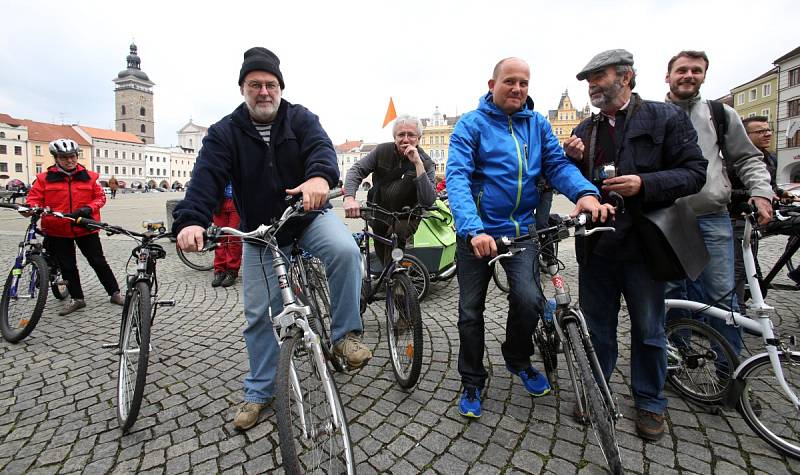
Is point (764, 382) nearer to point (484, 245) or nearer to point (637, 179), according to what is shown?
point (637, 179)

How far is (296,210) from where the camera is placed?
2154mm

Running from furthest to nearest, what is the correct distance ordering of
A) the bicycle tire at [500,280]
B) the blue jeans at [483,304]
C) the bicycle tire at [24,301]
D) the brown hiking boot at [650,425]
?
the bicycle tire at [500,280]
the bicycle tire at [24,301]
the blue jeans at [483,304]
the brown hiking boot at [650,425]

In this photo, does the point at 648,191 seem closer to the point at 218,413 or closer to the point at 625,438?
the point at 625,438

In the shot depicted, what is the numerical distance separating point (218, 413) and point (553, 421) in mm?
2241

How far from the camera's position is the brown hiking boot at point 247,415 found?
2594 mm

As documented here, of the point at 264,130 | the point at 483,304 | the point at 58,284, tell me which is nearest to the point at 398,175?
the point at 264,130

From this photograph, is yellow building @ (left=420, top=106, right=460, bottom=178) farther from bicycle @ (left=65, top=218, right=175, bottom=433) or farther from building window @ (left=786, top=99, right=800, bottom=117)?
bicycle @ (left=65, top=218, right=175, bottom=433)

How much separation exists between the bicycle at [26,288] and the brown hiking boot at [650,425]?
545 cm

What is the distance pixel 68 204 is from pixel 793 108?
2250 inches

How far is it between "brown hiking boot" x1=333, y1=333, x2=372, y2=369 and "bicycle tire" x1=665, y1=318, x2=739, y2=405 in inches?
84.4

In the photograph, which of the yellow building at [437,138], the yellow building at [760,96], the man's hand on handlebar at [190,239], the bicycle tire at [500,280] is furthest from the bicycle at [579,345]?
the yellow building at [437,138]

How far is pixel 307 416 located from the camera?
1.93 metres

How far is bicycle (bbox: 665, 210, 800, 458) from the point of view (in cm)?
229

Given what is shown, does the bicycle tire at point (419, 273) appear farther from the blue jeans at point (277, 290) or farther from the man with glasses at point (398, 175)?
the blue jeans at point (277, 290)
